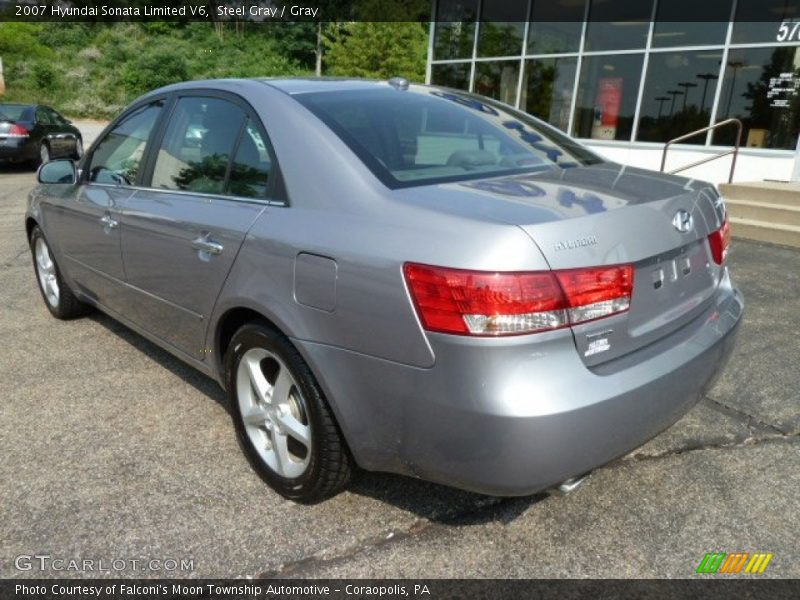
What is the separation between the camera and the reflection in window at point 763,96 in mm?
9227

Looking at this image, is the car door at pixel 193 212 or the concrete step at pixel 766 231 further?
the concrete step at pixel 766 231

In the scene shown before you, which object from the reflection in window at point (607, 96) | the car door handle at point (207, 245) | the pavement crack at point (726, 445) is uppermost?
the reflection in window at point (607, 96)

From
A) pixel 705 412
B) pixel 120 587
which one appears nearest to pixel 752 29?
pixel 705 412

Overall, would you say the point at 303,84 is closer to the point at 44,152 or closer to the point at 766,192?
the point at 766,192

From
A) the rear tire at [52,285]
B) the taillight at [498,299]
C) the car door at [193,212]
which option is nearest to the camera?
the taillight at [498,299]

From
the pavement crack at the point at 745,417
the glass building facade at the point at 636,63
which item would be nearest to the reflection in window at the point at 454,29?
the glass building facade at the point at 636,63

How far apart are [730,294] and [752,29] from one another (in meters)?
9.06

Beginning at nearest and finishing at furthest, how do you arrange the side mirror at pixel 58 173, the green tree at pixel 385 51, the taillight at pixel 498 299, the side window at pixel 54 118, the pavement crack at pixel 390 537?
the taillight at pixel 498 299 < the pavement crack at pixel 390 537 < the side mirror at pixel 58 173 < the side window at pixel 54 118 < the green tree at pixel 385 51

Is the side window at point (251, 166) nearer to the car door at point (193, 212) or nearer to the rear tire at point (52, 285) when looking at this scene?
the car door at point (193, 212)

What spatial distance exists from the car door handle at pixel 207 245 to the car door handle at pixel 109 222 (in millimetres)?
911

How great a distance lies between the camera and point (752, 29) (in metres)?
9.56

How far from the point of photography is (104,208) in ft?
11.2

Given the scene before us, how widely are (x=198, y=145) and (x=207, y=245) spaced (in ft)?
2.00

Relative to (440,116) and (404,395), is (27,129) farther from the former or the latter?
(404,395)
